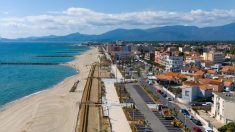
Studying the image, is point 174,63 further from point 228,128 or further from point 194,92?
point 228,128

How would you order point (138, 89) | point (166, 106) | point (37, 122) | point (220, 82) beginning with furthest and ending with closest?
point (138, 89) < point (220, 82) < point (166, 106) < point (37, 122)

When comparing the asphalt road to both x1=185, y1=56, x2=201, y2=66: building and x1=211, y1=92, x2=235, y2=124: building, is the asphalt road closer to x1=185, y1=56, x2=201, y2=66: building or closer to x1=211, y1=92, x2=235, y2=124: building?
x1=211, y1=92, x2=235, y2=124: building

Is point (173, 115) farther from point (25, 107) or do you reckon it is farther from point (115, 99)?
point (25, 107)

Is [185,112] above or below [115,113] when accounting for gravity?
above

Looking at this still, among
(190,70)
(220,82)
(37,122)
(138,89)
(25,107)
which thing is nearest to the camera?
(37,122)

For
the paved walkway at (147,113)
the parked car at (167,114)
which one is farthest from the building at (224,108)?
the paved walkway at (147,113)

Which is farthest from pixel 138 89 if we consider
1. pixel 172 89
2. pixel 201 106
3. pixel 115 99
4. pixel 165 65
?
pixel 165 65

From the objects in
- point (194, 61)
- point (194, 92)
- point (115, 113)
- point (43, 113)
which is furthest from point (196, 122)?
point (194, 61)
